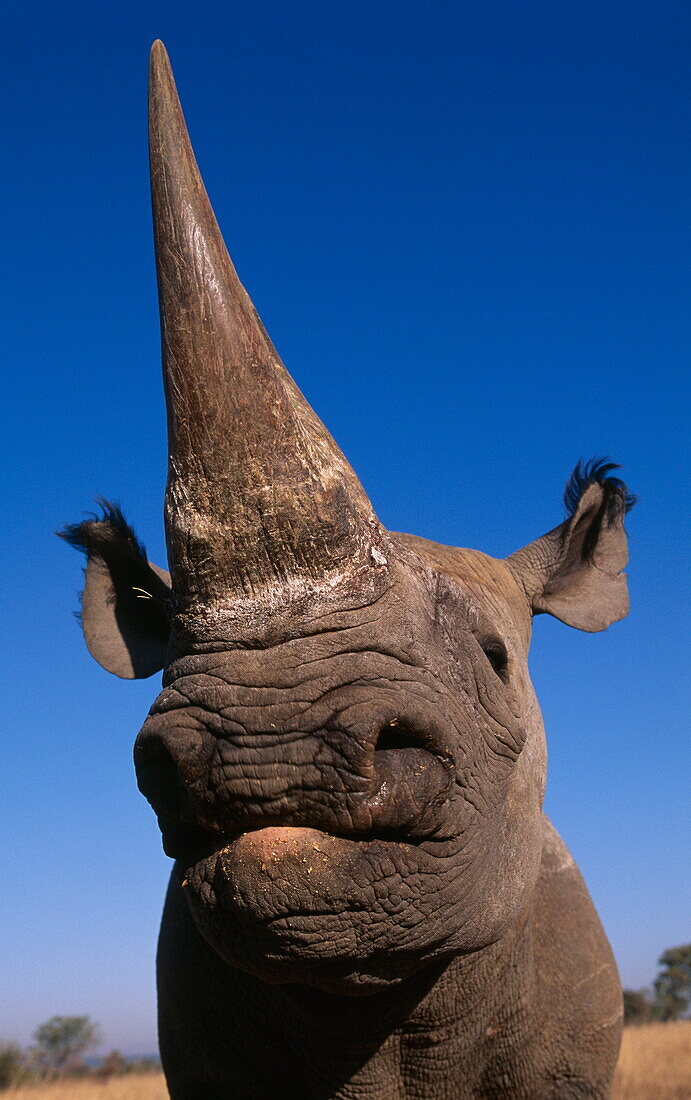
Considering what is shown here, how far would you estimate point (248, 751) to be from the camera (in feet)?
9.66

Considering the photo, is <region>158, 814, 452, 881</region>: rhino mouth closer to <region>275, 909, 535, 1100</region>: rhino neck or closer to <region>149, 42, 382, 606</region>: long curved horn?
<region>149, 42, 382, 606</region>: long curved horn

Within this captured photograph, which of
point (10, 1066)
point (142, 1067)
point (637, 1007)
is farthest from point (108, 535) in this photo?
point (637, 1007)

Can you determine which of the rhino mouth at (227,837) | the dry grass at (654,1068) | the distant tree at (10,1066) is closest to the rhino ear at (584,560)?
the rhino mouth at (227,837)

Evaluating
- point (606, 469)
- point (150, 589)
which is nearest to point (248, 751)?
point (150, 589)

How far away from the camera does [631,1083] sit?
995cm

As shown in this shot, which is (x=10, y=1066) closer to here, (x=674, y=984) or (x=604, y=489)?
(x=604, y=489)

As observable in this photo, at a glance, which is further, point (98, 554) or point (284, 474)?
point (98, 554)

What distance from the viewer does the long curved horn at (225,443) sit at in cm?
318

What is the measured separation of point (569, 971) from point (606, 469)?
2.40 meters

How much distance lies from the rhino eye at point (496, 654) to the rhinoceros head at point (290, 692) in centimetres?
18

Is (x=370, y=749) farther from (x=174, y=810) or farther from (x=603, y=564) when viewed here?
(x=603, y=564)

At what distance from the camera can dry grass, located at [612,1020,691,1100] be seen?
9.45m

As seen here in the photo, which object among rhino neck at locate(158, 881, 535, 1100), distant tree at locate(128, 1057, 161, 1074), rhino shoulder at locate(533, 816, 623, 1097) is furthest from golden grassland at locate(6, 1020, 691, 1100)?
rhino neck at locate(158, 881, 535, 1100)

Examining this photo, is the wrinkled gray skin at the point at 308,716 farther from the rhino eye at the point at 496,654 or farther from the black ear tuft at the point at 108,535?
the black ear tuft at the point at 108,535
